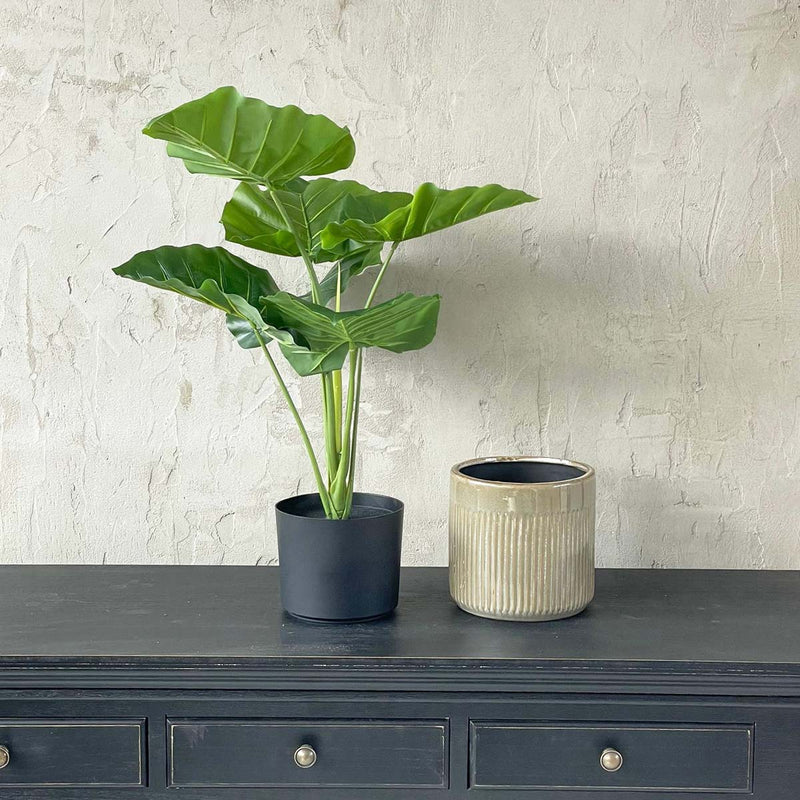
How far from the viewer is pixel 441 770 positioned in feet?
3.64

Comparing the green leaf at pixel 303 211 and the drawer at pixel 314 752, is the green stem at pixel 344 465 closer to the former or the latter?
the green leaf at pixel 303 211

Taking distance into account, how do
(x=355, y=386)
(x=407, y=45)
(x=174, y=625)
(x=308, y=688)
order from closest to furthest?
(x=308, y=688) → (x=174, y=625) → (x=355, y=386) → (x=407, y=45)

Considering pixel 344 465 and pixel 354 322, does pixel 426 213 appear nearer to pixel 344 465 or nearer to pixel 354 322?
pixel 354 322

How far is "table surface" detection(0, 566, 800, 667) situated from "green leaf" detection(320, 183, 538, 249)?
498 millimetres

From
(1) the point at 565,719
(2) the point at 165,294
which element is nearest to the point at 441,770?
(1) the point at 565,719

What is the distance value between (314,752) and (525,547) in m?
0.36

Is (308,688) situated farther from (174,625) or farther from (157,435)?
(157,435)

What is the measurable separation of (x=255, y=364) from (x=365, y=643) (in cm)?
52

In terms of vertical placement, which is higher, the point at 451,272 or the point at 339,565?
the point at 451,272

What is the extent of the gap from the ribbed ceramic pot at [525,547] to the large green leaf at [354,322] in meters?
0.23

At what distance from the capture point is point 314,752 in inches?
43.6

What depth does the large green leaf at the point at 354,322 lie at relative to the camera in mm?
1065

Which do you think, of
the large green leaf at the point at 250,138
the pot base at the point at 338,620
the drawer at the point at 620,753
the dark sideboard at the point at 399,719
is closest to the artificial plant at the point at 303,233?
the large green leaf at the point at 250,138

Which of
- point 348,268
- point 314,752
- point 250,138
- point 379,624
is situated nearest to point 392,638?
point 379,624
